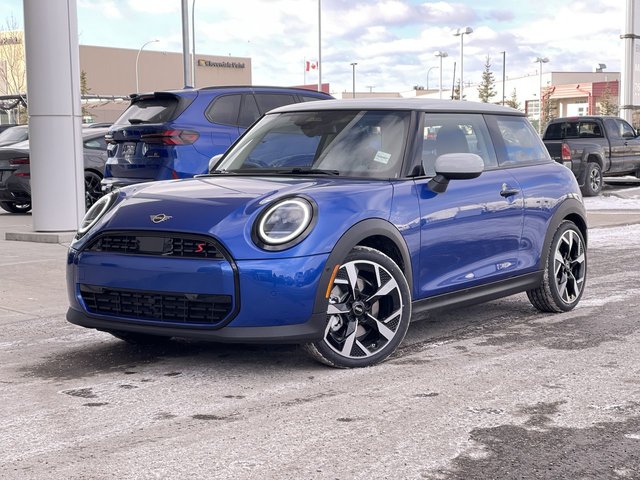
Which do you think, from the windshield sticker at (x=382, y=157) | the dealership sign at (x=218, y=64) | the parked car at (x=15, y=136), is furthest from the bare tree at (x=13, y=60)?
the windshield sticker at (x=382, y=157)

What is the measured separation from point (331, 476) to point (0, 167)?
12.9 meters

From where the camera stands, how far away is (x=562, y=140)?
2095cm

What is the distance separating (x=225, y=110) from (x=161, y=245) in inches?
260

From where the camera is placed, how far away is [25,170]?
1515 cm

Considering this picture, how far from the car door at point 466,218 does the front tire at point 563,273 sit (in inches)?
20.5

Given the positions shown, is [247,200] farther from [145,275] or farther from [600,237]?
[600,237]

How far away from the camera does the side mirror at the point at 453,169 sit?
5.68 metres

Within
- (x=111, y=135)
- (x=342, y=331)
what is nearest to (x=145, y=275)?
(x=342, y=331)

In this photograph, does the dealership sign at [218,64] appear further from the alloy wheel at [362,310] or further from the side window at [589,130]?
the alloy wheel at [362,310]

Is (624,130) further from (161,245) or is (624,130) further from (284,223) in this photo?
(161,245)

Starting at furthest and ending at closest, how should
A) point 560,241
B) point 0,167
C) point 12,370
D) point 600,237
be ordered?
point 0,167 < point 600,237 < point 560,241 < point 12,370

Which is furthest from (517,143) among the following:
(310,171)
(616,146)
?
(616,146)

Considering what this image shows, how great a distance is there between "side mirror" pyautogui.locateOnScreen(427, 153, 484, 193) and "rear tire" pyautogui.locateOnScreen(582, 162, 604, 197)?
1512 centimetres

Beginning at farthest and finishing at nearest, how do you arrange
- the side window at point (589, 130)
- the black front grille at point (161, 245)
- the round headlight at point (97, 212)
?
the side window at point (589, 130) < the round headlight at point (97, 212) < the black front grille at point (161, 245)
